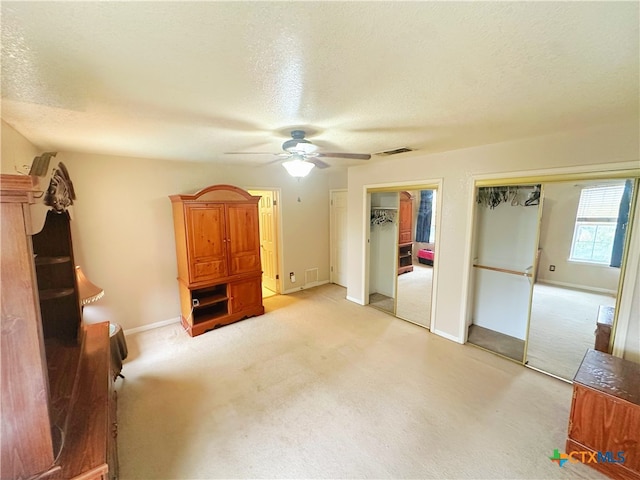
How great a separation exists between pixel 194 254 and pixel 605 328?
4.33 metres

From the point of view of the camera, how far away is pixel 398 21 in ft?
2.98

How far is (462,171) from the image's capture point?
3049 mm

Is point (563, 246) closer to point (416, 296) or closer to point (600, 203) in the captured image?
point (600, 203)

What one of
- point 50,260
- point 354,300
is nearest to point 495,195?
point 354,300

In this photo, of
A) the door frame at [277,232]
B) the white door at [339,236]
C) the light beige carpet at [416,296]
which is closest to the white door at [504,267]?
the light beige carpet at [416,296]

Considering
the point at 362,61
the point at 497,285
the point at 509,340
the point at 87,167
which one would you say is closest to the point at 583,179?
the point at 497,285

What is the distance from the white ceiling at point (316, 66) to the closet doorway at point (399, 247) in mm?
2277

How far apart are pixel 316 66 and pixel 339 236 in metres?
4.26

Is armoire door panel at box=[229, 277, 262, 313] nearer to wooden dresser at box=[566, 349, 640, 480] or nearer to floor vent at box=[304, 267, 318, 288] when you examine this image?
floor vent at box=[304, 267, 318, 288]

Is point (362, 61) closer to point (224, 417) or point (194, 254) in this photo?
point (224, 417)

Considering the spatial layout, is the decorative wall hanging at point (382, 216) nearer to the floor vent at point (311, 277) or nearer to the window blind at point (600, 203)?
the floor vent at point (311, 277)

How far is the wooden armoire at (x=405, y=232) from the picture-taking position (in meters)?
4.43

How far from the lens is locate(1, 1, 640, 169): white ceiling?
873 mm

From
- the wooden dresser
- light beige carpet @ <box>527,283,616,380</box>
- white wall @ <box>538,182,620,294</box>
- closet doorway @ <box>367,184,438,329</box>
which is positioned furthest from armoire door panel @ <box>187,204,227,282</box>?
white wall @ <box>538,182,620,294</box>
